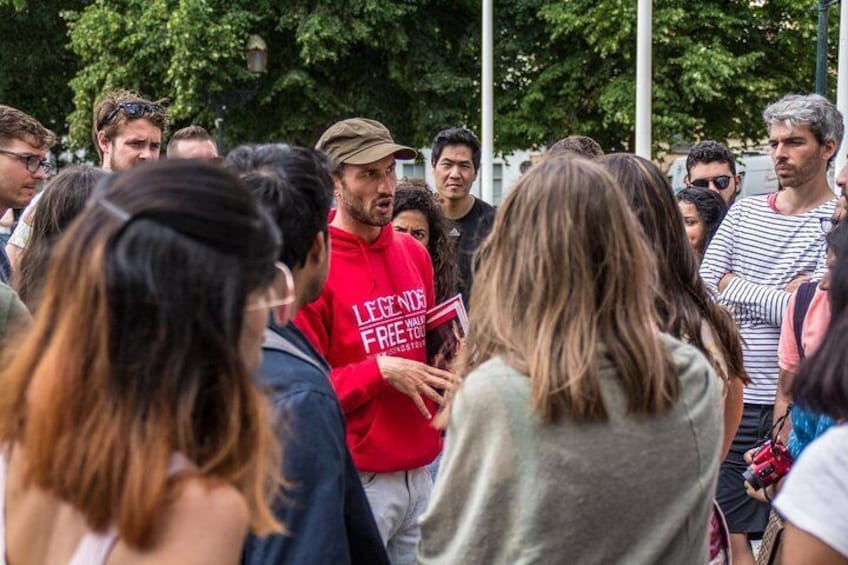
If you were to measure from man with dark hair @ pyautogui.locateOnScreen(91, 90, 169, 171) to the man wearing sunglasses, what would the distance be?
2.25 feet

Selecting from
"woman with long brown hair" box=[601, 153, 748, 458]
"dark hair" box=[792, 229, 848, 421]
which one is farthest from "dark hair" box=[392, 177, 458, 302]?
"dark hair" box=[792, 229, 848, 421]

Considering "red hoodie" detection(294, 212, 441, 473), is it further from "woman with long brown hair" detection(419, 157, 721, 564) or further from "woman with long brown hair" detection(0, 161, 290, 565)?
"woman with long brown hair" detection(0, 161, 290, 565)

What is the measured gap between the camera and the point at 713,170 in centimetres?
636

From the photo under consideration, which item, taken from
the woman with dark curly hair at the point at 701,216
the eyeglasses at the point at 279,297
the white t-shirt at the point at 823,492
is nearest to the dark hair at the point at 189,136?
the woman with dark curly hair at the point at 701,216

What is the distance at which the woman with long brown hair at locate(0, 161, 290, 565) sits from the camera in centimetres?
147

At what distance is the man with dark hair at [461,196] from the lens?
223 inches

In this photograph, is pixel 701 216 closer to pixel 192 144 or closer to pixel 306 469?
pixel 192 144

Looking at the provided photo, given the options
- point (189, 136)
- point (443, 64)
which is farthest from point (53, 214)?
point (443, 64)

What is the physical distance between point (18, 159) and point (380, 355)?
6.77 feet

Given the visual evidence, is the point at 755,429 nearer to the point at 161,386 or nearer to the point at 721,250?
the point at 721,250

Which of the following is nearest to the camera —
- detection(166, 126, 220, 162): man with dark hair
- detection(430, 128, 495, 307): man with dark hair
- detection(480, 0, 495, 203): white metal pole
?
detection(430, 128, 495, 307): man with dark hair

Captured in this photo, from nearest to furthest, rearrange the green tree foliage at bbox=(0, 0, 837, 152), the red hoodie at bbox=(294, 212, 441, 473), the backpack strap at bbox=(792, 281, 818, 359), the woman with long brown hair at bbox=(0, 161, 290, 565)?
1. the woman with long brown hair at bbox=(0, 161, 290, 565)
2. the red hoodie at bbox=(294, 212, 441, 473)
3. the backpack strap at bbox=(792, 281, 818, 359)
4. the green tree foliage at bbox=(0, 0, 837, 152)

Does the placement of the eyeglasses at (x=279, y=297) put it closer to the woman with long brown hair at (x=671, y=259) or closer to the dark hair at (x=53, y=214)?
the woman with long brown hair at (x=671, y=259)

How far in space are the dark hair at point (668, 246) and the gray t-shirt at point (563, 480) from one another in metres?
0.68
